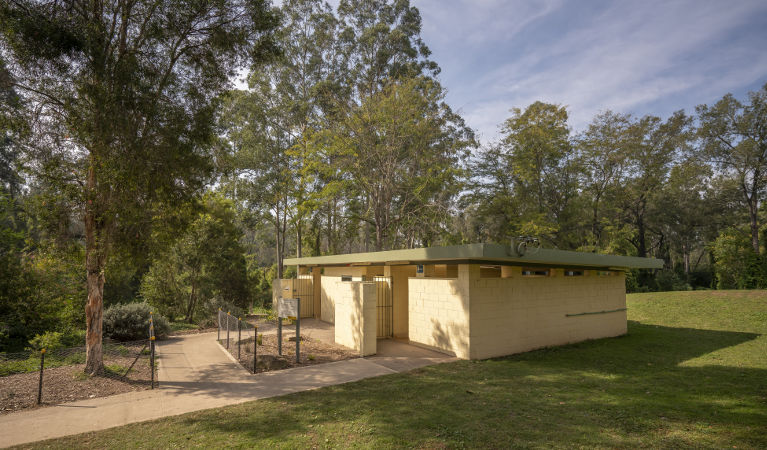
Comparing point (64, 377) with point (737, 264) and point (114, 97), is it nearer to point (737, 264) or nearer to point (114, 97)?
point (114, 97)

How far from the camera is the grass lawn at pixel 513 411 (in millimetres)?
4473

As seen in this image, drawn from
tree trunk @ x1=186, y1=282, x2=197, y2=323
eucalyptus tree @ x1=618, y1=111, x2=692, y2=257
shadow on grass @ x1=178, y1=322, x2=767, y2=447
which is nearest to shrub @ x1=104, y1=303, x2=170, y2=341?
tree trunk @ x1=186, y1=282, x2=197, y2=323

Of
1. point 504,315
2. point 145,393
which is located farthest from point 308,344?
point 504,315

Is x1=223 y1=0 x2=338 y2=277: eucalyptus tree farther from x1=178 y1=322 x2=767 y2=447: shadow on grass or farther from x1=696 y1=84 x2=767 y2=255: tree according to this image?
x1=696 y1=84 x2=767 y2=255: tree

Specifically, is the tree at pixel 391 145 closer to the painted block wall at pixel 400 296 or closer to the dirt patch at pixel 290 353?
the painted block wall at pixel 400 296

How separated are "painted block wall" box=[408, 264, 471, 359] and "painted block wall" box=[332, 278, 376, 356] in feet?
4.49

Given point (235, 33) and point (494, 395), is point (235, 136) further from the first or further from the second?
point (494, 395)

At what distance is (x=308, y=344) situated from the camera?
10.3m

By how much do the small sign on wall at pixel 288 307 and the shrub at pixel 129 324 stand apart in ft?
16.4

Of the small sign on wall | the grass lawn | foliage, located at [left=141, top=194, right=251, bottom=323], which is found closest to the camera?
the grass lawn

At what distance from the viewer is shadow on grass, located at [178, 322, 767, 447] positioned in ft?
14.7

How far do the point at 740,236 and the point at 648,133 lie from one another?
8803 mm

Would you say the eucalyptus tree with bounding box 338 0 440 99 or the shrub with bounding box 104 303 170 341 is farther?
the eucalyptus tree with bounding box 338 0 440 99

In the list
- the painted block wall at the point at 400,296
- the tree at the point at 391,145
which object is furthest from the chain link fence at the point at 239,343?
the tree at the point at 391,145
